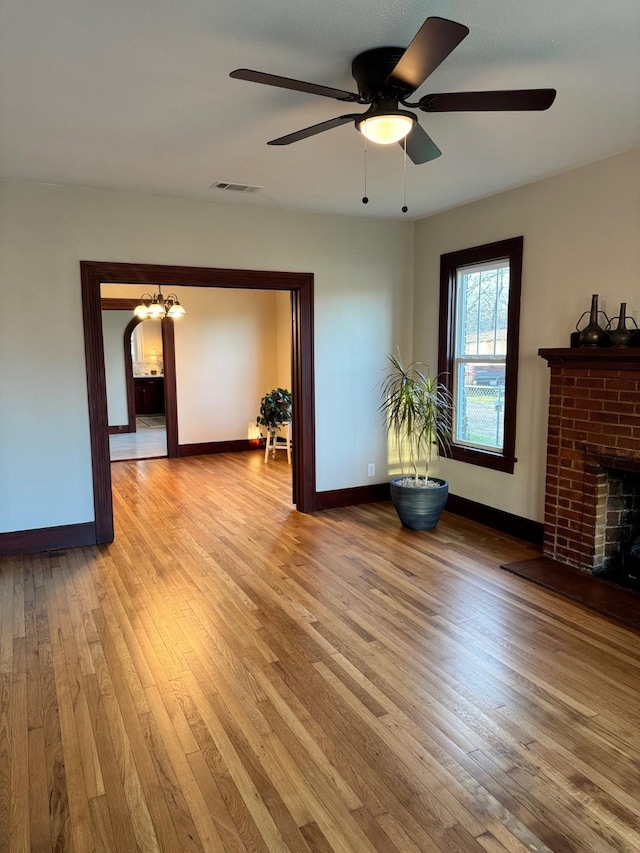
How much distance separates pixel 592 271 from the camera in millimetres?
3832

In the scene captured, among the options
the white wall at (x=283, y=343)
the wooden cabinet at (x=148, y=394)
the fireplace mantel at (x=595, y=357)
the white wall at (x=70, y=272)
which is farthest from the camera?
the wooden cabinet at (x=148, y=394)

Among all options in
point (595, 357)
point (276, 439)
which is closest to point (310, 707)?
point (595, 357)

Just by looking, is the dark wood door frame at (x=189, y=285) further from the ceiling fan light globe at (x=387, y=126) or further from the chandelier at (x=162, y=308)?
the chandelier at (x=162, y=308)

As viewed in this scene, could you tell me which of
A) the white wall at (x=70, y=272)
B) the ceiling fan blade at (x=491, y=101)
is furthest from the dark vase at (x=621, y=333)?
the white wall at (x=70, y=272)

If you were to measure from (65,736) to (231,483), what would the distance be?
171 inches

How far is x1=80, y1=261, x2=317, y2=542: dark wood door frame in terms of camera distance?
14.3ft

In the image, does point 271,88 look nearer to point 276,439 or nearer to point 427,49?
point 427,49

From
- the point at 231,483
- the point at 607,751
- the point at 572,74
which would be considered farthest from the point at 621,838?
the point at 231,483

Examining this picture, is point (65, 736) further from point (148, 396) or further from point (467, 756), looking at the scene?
point (148, 396)

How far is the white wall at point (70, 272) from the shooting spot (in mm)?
4113

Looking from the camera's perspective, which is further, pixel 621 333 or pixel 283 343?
pixel 283 343

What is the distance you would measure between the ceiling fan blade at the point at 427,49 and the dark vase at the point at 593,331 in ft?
7.00

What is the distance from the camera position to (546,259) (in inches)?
164

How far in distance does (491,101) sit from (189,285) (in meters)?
3.07
